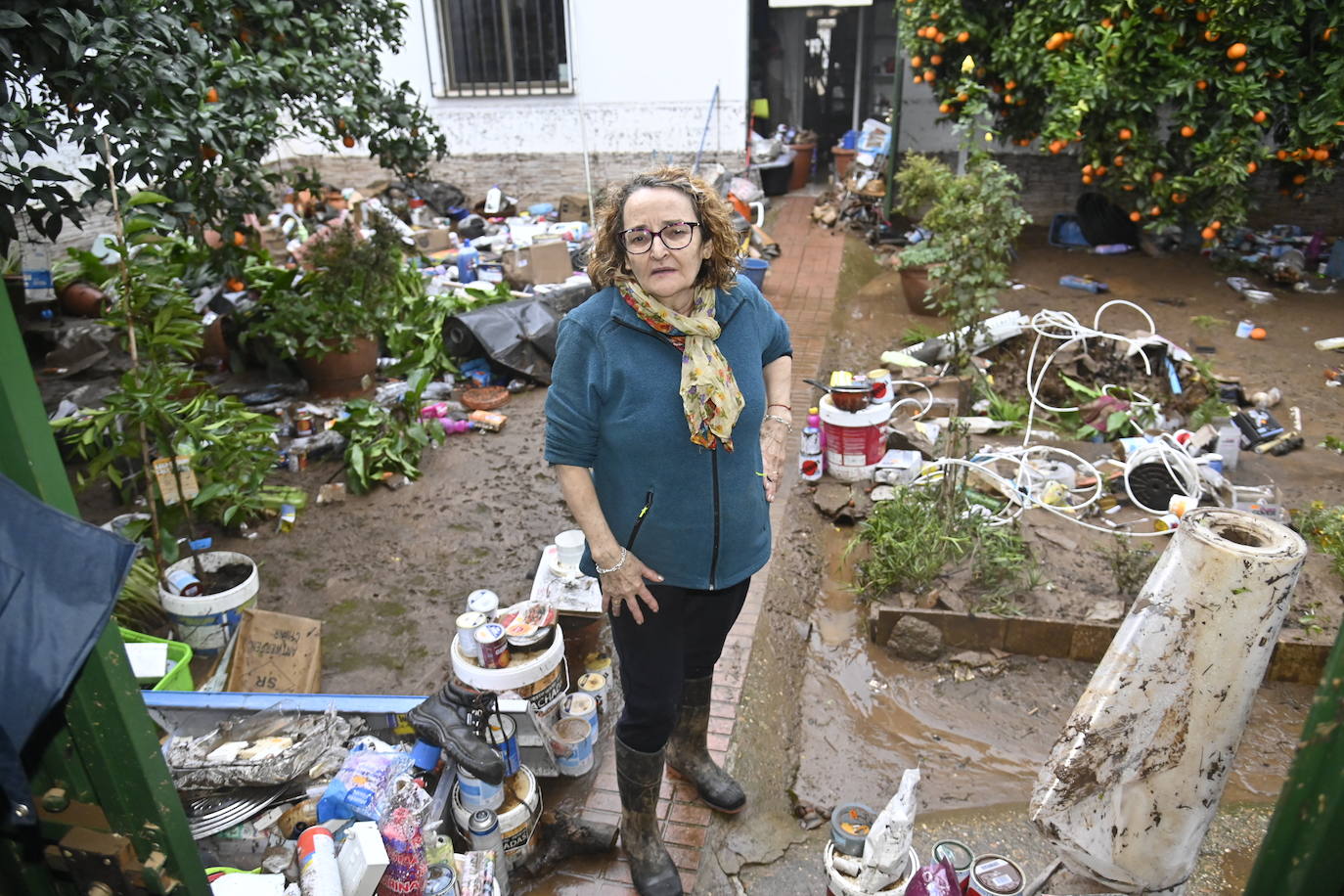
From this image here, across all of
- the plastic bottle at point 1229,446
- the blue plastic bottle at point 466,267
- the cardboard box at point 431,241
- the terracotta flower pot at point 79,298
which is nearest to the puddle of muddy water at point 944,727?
the plastic bottle at point 1229,446

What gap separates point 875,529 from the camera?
4.51 m

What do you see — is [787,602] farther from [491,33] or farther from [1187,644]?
[491,33]

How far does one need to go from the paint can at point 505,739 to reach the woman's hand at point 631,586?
722mm

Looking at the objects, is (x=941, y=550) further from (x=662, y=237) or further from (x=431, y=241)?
(x=431, y=241)

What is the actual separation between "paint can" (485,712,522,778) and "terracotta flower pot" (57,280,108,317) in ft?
23.6

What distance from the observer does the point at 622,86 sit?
11.5 m

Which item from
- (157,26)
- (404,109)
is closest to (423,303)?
(404,109)

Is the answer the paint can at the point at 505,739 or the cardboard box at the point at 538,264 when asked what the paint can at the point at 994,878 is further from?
the cardboard box at the point at 538,264

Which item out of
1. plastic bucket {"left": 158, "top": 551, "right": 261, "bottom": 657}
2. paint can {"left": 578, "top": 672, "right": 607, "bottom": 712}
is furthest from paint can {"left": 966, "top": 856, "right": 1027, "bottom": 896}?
plastic bucket {"left": 158, "top": 551, "right": 261, "bottom": 657}

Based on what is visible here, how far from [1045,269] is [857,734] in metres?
7.25

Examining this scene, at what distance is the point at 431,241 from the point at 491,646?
8159 mm

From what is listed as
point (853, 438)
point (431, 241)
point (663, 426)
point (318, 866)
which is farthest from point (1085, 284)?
point (318, 866)

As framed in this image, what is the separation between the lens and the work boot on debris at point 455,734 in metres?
2.60

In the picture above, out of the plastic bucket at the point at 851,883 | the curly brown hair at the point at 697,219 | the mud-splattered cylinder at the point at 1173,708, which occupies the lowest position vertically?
the plastic bucket at the point at 851,883
